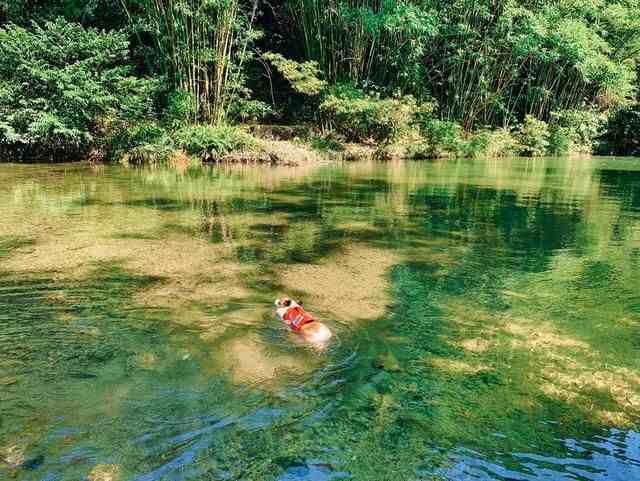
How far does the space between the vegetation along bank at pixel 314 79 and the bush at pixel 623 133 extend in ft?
0.19

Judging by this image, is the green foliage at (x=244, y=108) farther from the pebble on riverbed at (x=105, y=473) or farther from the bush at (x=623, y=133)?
the bush at (x=623, y=133)

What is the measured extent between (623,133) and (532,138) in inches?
331

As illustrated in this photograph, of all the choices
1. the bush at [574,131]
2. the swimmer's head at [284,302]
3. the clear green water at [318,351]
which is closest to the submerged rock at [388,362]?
the clear green water at [318,351]

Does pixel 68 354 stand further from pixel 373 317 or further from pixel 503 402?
pixel 503 402

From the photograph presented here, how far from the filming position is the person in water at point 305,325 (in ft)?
11.3

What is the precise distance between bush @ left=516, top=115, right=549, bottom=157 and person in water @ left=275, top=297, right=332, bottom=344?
74.2 ft

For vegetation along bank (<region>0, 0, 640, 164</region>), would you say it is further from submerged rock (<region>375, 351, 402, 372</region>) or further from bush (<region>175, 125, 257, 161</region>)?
submerged rock (<region>375, 351, 402, 372</region>)

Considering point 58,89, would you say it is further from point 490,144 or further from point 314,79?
point 490,144

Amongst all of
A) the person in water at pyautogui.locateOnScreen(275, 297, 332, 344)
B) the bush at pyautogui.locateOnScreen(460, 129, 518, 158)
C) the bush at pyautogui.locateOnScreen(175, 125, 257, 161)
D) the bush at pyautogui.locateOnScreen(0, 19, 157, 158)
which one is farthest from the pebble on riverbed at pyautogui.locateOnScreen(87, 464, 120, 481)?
the bush at pyautogui.locateOnScreen(460, 129, 518, 158)

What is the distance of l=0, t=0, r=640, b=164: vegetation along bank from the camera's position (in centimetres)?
1537

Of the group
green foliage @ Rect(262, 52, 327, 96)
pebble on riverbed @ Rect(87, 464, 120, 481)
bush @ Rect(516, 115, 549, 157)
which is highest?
green foliage @ Rect(262, 52, 327, 96)

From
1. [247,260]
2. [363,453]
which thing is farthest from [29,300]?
[363,453]

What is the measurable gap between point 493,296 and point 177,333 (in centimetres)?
257

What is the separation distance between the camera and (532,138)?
24.3 m
